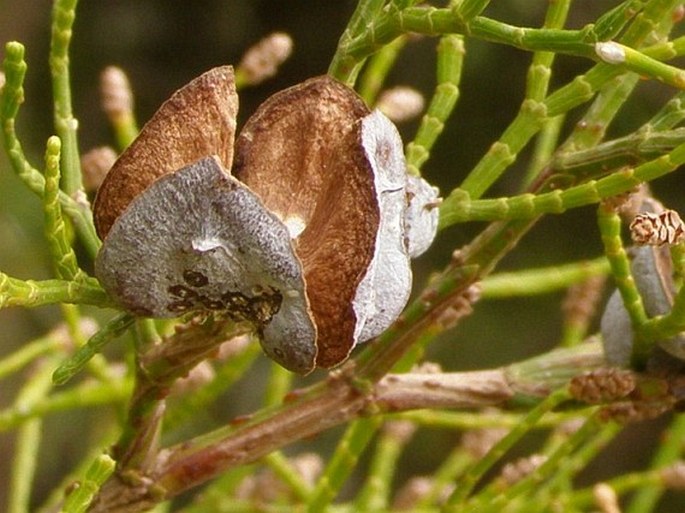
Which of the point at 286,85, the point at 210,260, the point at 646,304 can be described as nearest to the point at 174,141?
the point at 210,260

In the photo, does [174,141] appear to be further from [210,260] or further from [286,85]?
[286,85]

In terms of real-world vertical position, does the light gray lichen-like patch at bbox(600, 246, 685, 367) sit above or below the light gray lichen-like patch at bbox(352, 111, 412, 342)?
below

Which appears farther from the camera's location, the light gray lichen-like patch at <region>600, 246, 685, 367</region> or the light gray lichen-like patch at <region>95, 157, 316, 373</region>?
the light gray lichen-like patch at <region>600, 246, 685, 367</region>

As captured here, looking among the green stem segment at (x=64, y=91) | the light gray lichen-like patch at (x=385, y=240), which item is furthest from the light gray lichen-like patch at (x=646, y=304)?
the green stem segment at (x=64, y=91)

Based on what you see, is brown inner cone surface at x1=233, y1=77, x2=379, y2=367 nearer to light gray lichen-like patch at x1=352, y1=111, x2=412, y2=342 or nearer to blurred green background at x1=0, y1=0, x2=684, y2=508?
light gray lichen-like patch at x1=352, y1=111, x2=412, y2=342

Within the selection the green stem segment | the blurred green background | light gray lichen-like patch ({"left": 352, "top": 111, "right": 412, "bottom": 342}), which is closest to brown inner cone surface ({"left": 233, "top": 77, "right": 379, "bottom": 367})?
light gray lichen-like patch ({"left": 352, "top": 111, "right": 412, "bottom": 342})
